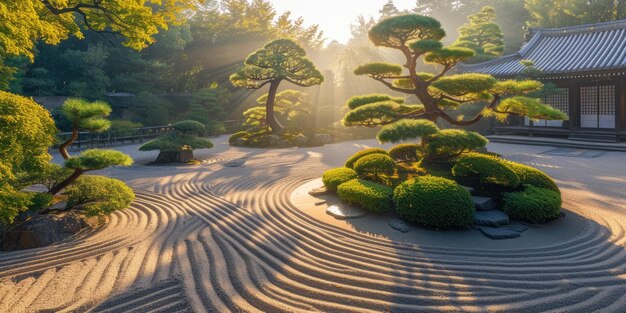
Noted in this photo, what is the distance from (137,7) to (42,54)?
2618 centimetres

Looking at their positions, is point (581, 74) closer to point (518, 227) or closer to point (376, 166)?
point (376, 166)

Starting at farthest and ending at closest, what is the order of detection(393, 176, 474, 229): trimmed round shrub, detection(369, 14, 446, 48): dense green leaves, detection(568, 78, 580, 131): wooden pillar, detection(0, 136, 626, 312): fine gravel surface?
detection(568, 78, 580, 131): wooden pillar < detection(369, 14, 446, 48): dense green leaves < detection(393, 176, 474, 229): trimmed round shrub < detection(0, 136, 626, 312): fine gravel surface

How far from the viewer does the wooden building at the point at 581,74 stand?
53.4 ft

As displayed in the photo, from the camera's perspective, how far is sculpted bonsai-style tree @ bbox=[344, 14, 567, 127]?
26.9 ft

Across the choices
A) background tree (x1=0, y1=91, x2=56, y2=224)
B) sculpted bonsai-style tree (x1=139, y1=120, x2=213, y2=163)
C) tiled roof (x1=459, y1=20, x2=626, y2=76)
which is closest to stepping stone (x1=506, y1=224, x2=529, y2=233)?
background tree (x1=0, y1=91, x2=56, y2=224)

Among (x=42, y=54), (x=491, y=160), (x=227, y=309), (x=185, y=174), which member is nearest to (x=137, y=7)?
(x=185, y=174)

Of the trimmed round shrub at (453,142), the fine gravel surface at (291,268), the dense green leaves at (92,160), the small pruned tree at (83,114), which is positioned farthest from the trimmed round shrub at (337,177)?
the small pruned tree at (83,114)

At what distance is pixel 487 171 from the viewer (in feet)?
23.6

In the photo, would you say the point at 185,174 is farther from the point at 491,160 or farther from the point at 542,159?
the point at 542,159

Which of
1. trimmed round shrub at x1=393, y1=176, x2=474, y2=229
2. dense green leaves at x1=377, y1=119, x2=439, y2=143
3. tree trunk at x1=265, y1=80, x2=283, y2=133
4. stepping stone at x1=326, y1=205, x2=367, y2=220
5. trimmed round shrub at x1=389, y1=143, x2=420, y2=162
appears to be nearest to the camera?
trimmed round shrub at x1=393, y1=176, x2=474, y2=229

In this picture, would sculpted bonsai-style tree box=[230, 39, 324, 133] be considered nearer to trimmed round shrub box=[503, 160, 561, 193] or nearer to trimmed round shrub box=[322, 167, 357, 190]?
trimmed round shrub box=[322, 167, 357, 190]

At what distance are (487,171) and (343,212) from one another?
2.84 metres

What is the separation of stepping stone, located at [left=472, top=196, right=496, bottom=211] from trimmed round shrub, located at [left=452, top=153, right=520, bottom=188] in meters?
0.46

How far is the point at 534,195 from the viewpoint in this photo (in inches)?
263
